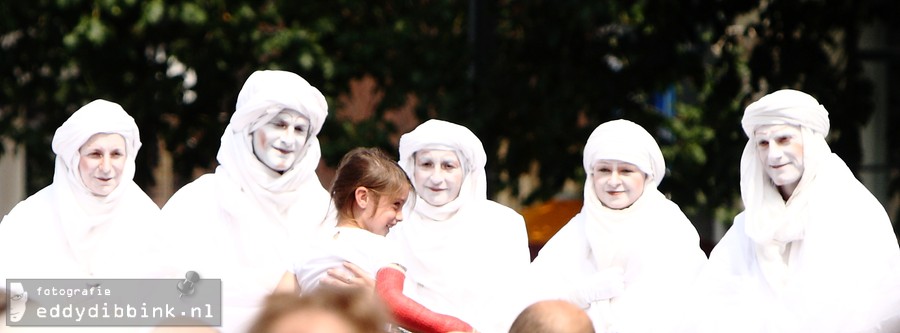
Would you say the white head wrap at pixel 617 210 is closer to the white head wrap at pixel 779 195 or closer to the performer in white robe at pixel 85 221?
the white head wrap at pixel 779 195

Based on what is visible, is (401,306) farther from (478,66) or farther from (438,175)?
(478,66)

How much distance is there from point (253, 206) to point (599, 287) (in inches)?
56.7

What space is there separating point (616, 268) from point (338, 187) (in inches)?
45.7

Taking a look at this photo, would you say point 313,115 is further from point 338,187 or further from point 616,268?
point 616,268

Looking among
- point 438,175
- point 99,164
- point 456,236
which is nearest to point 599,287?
point 456,236

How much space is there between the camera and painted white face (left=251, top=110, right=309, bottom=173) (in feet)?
25.2

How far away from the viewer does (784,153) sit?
7496mm

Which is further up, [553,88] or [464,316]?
[553,88]

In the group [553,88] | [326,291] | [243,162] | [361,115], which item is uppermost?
[361,115]

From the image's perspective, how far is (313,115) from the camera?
780cm

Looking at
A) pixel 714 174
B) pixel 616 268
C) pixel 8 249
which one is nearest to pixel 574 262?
pixel 616 268

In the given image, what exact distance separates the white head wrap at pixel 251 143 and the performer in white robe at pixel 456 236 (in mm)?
410

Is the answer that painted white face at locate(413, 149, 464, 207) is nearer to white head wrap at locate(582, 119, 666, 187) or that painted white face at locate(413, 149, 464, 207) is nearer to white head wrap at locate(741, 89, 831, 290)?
white head wrap at locate(582, 119, 666, 187)

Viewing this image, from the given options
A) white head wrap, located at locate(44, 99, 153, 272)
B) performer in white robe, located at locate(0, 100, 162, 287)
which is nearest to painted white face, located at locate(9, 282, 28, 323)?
performer in white robe, located at locate(0, 100, 162, 287)
